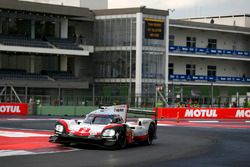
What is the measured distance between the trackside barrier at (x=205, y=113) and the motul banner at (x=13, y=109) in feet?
32.8

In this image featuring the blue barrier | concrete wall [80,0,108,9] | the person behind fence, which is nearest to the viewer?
the person behind fence

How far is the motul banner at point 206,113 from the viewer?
4500cm

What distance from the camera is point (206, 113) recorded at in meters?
46.7

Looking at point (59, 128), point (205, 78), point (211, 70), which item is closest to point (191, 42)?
point (211, 70)

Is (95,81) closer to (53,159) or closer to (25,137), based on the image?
(25,137)

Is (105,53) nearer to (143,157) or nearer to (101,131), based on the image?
(101,131)

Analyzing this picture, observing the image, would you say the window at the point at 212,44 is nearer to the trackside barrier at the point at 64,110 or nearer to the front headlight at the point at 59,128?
the trackside barrier at the point at 64,110

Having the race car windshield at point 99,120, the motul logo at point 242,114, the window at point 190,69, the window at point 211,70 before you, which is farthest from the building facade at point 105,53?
the race car windshield at point 99,120

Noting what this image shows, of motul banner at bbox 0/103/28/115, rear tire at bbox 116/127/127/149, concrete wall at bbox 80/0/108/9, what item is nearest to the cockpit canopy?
rear tire at bbox 116/127/127/149

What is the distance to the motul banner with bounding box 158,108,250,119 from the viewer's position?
148ft

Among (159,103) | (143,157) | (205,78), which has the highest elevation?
(205,78)

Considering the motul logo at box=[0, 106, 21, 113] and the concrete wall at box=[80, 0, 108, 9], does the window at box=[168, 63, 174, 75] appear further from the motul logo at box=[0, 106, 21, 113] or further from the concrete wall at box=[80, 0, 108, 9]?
the motul logo at box=[0, 106, 21, 113]

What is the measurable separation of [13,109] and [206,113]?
15206mm

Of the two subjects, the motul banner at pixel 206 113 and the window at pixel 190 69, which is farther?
the window at pixel 190 69
